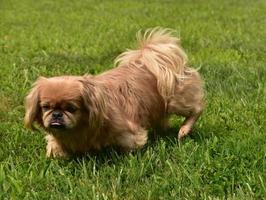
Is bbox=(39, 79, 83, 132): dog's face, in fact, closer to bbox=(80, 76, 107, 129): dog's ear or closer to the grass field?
bbox=(80, 76, 107, 129): dog's ear

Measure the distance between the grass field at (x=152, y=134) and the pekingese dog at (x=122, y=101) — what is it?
0.14m

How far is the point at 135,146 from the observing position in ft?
16.9

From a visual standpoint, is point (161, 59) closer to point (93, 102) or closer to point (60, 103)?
point (93, 102)

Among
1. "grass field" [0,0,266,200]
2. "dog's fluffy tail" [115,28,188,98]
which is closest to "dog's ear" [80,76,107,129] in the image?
"grass field" [0,0,266,200]

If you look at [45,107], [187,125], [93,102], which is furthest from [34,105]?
[187,125]

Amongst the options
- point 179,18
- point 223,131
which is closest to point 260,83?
point 223,131

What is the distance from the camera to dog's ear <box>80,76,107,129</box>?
475 centimetres

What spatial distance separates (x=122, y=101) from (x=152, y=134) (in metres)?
0.72

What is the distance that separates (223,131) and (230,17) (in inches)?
352

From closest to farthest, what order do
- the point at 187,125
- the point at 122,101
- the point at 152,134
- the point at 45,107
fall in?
the point at 45,107
the point at 122,101
the point at 187,125
the point at 152,134

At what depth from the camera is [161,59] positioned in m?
5.80

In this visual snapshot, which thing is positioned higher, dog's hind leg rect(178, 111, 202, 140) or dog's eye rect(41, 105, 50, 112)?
dog's eye rect(41, 105, 50, 112)

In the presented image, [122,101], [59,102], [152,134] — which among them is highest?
[59,102]

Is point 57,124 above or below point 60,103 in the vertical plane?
below
